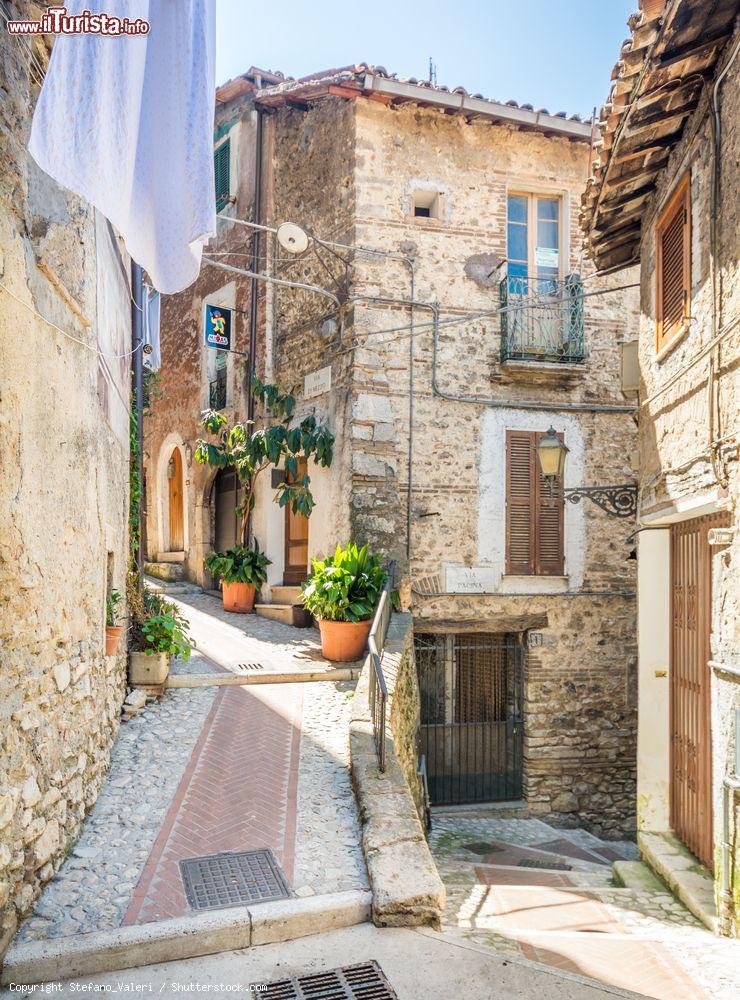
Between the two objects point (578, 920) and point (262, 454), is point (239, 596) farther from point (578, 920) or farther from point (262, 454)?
point (578, 920)

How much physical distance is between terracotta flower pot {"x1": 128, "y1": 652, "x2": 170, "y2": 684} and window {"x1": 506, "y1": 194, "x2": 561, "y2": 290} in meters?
7.59

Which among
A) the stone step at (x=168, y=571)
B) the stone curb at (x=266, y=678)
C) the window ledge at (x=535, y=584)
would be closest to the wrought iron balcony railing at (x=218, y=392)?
the stone step at (x=168, y=571)

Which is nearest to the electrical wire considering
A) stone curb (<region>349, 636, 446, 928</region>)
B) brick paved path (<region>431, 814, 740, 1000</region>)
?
stone curb (<region>349, 636, 446, 928</region>)

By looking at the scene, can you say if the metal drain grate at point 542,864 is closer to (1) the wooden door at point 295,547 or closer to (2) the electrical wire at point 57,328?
(1) the wooden door at point 295,547

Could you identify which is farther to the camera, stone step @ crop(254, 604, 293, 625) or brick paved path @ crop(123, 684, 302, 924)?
stone step @ crop(254, 604, 293, 625)

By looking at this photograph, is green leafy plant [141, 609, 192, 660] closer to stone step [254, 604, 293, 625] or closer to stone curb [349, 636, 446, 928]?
stone curb [349, 636, 446, 928]

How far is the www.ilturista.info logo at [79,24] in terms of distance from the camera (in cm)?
324

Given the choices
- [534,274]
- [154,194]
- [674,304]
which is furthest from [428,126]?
[154,194]

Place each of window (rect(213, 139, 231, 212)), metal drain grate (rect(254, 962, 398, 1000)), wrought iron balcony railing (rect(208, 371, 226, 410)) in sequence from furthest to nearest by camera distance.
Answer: wrought iron balcony railing (rect(208, 371, 226, 410))
window (rect(213, 139, 231, 212))
metal drain grate (rect(254, 962, 398, 1000))

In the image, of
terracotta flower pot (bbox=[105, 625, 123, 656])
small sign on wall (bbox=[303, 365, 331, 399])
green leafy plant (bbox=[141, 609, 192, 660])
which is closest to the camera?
terracotta flower pot (bbox=[105, 625, 123, 656])

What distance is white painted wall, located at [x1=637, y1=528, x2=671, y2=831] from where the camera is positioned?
22.2 ft

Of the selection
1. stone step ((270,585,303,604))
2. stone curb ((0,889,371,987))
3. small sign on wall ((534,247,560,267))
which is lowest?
stone curb ((0,889,371,987))

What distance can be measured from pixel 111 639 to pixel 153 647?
1479 mm

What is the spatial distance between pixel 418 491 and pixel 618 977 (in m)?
6.92
